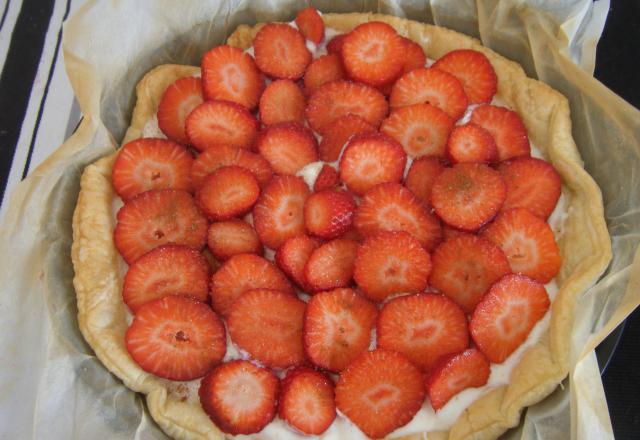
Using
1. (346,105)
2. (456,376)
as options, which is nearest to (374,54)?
(346,105)

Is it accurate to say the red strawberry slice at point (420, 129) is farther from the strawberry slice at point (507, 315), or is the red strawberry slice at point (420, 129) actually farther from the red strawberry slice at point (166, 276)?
the red strawberry slice at point (166, 276)

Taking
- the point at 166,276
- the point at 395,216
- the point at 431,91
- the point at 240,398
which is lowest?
the point at 240,398

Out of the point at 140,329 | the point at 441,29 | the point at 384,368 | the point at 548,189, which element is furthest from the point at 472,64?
the point at 140,329

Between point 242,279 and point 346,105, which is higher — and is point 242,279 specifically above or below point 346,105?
below

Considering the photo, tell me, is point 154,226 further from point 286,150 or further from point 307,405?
point 307,405

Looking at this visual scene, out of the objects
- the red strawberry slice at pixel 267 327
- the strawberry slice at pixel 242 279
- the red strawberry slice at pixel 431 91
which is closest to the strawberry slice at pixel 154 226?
the strawberry slice at pixel 242 279

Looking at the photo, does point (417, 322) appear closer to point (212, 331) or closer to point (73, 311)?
point (212, 331)
